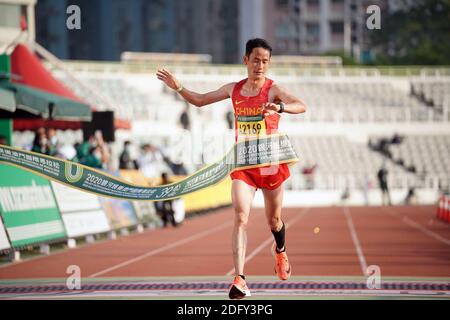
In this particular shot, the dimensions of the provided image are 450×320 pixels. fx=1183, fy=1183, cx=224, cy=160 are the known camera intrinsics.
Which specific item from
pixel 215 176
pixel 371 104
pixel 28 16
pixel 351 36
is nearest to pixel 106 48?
pixel 351 36

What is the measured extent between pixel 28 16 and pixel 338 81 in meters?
50.8

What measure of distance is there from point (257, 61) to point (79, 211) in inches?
431

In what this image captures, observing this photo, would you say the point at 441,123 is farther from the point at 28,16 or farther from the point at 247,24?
the point at 28,16

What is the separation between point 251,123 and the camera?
10875 mm

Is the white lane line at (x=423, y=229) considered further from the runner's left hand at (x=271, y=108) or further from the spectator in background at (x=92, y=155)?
the runner's left hand at (x=271, y=108)

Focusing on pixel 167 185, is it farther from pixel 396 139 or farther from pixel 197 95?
pixel 396 139

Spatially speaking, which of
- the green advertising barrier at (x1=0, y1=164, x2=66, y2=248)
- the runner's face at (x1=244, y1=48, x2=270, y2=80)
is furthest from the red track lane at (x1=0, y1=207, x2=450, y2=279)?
the runner's face at (x1=244, y1=48, x2=270, y2=80)

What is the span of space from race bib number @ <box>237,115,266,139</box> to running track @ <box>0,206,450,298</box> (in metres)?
3.25

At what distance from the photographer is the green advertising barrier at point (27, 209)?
16922 mm

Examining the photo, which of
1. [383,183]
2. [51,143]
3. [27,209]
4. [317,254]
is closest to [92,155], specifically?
[51,143]

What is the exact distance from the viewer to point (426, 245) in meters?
21.0

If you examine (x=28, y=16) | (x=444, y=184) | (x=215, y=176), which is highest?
(x=28, y=16)

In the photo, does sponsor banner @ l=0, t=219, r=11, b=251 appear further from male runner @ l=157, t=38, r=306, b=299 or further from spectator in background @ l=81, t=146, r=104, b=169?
male runner @ l=157, t=38, r=306, b=299

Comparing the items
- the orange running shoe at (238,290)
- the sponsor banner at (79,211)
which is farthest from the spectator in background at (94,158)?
the orange running shoe at (238,290)
